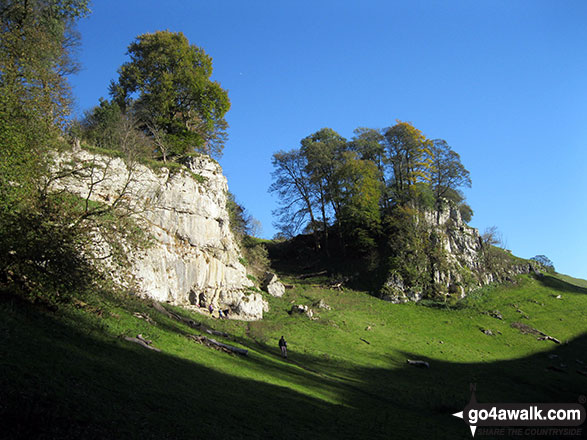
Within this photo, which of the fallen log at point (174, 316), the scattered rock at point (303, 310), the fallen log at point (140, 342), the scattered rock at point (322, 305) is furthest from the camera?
the scattered rock at point (322, 305)

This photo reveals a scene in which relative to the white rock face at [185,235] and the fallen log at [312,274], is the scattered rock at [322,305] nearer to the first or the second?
the white rock face at [185,235]

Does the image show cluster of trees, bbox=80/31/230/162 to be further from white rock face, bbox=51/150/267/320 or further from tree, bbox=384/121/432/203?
tree, bbox=384/121/432/203

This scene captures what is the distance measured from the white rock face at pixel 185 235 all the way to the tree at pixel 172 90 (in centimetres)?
568

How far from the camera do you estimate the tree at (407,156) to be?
51.6 m

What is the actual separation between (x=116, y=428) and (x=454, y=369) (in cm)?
2602

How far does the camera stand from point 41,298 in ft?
47.0

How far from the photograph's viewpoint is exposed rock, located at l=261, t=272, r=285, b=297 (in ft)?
125

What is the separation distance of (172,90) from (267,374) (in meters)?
32.5

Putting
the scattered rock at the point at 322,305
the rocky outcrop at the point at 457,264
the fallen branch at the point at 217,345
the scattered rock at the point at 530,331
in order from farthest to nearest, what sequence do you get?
the rocky outcrop at the point at 457,264 → the scattered rock at the point at 322,305 → the scattered rock at the point at 530,331 → the fallen branch at the point at 217,345

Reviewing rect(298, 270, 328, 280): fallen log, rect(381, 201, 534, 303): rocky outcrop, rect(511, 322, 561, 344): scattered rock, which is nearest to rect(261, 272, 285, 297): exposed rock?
rect(298, 270, 328, 280): fallen log

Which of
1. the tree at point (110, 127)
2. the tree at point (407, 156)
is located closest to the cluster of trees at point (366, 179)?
the tree at point (407, 156)

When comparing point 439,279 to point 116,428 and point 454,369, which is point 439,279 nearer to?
point 454,369

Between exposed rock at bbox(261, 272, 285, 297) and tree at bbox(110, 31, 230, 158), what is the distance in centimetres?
1614

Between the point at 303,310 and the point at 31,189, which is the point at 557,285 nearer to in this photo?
the point at 303,310
